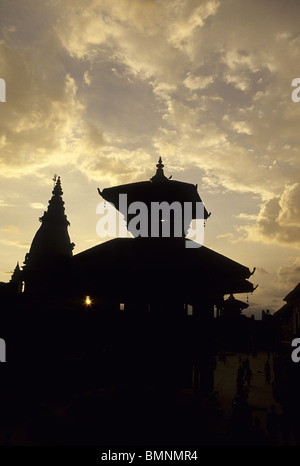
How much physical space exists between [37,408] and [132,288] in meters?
5.47

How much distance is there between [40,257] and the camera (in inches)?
1029

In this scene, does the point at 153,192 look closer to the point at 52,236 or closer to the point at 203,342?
the point at 203,342

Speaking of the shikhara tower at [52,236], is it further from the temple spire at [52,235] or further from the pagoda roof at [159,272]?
the pagoda roof at [159,272]

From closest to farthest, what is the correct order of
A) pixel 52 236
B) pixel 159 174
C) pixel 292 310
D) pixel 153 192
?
pixel 153 192 < pixel 159 174 < pixel 292 310 < pixel 52 236

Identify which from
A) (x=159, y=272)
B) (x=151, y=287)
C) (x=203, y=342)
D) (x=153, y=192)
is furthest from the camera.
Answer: (x=153, y=192)

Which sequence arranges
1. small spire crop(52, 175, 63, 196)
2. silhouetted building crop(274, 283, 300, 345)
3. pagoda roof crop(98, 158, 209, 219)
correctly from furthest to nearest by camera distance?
small spire crop(52, 175, 63, 196)
silhouetted building crop(274, 283, 300, 345)
pagoda roof crop(98, 158, 209, 219)

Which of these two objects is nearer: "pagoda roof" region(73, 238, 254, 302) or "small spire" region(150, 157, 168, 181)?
"pagoda roof" region(73, 238, 254, 302)

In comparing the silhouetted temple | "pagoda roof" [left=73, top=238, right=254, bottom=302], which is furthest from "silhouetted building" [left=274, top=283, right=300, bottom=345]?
"pagoda roof" [left=73, top=238, right=254, bottom=302]

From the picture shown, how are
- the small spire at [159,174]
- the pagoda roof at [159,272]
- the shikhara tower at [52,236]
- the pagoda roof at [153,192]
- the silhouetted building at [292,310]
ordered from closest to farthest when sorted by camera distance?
the pagoda roof at [159,272], the pagoda roof at [153,192], the small spire at [159,174], the silhouetted building at [292,310], the shikhara tower at [52,236]

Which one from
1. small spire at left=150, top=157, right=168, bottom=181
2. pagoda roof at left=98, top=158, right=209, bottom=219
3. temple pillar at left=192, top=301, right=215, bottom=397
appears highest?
small spire at left=150, top=157, right=168, bottom=181

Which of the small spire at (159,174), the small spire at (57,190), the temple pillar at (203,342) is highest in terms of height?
the small spire at (57,190)

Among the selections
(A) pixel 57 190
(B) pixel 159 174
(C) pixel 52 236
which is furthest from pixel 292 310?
(A) pixel 57 190

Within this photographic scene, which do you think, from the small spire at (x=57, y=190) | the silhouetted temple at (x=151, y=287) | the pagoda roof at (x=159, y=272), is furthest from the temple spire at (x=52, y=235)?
the pagoda roof at (x=159, y=272)

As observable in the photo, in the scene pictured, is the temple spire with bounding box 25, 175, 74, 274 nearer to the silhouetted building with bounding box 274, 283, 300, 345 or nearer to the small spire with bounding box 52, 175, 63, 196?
Result: the small spire with bounding box 52, 175, 63, 196
